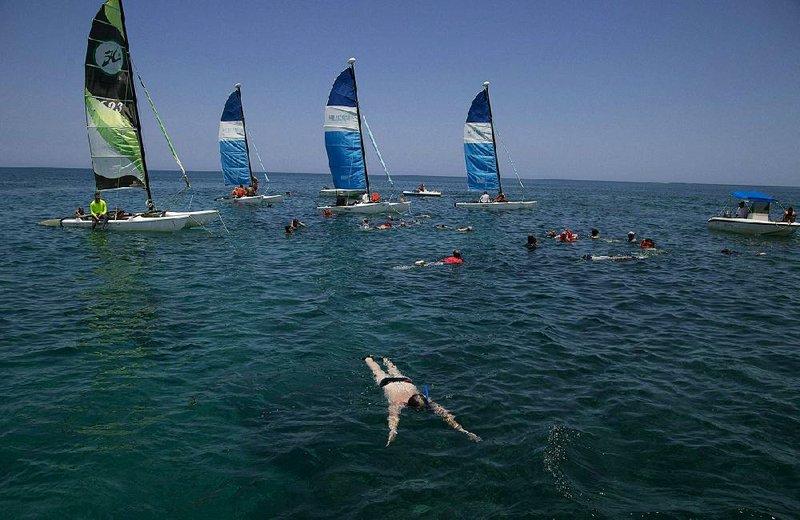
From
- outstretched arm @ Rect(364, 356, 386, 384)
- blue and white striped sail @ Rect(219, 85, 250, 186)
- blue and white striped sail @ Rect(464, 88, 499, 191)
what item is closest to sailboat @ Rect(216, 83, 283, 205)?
blue and white striped sail @ Rect(219, 85, 250, 186)

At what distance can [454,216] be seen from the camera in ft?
161

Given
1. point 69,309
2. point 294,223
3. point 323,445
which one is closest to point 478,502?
point 323,445

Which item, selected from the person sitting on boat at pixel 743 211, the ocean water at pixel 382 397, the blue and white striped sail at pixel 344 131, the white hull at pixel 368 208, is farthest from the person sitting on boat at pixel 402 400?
the person sitting on boat at pixel 743 211

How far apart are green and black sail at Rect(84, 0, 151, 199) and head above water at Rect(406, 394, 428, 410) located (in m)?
28.1

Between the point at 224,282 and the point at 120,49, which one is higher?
the point at 120,49

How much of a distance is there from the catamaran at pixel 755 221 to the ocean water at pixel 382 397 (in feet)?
62.5

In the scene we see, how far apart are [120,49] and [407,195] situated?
187 feet

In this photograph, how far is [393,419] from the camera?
8.75 metres

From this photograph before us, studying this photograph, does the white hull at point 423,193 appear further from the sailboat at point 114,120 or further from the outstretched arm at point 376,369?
the outstretched arm at point 376,369

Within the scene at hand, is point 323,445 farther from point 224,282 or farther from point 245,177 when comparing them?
point 245,177

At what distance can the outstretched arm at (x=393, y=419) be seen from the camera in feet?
27.2

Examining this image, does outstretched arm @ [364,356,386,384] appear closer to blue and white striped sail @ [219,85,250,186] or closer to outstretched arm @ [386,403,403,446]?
outstretched arm @ [386,403,403,446]

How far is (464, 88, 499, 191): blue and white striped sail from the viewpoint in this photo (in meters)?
51.9

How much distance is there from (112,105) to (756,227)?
48432 millimetres
